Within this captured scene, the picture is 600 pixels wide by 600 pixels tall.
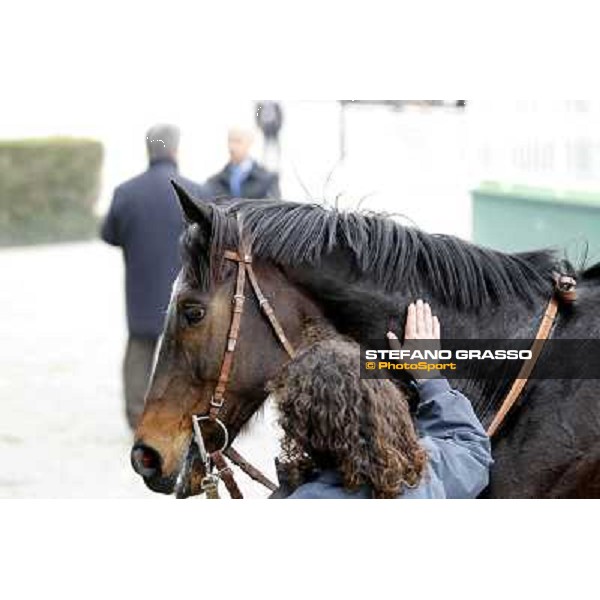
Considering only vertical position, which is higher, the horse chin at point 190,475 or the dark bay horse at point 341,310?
the dark bay horse at point 341,310

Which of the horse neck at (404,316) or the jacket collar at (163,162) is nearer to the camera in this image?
the horse neck at (404,316)

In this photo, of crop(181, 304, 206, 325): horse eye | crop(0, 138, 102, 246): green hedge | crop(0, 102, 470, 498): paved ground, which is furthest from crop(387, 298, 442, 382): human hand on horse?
crop(0, 138, 102, 246): green hedge

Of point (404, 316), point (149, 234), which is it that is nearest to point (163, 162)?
point (149, 234)

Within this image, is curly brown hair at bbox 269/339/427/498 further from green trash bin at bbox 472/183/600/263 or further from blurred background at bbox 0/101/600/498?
green trash bin at bbox 472/183/600/263

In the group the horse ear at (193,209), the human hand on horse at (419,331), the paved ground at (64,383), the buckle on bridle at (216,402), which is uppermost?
the horse ear at (193,209)

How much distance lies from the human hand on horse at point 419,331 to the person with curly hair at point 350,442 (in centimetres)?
43

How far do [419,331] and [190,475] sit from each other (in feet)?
2.46

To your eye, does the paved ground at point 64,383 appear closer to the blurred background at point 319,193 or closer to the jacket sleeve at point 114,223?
the blurred background at point 319,193

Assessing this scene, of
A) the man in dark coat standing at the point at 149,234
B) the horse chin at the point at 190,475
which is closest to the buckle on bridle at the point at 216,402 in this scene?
the horse chin at the point at 190,475

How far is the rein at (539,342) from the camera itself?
3.67 meters

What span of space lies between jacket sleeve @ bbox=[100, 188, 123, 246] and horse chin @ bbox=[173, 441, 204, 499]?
4.09m

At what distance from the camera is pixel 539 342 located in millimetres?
3711

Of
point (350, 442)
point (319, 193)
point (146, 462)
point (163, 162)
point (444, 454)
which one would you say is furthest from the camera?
point (163, 162)

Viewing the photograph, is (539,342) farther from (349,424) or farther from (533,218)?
(533,218)
